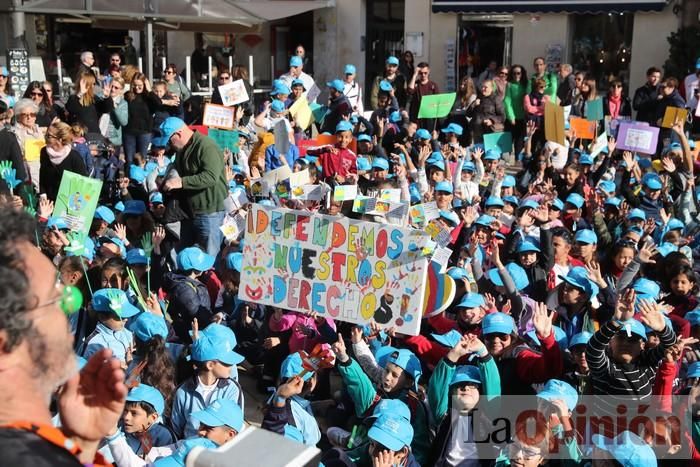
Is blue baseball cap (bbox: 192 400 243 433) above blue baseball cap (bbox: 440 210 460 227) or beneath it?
beneath

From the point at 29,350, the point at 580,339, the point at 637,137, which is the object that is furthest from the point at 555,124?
the point at 29,350

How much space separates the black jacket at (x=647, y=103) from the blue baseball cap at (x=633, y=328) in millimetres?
8250

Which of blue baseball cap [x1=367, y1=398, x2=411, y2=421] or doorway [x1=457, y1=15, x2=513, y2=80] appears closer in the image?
blue baseball cap [x1=367, y1=398, x2=411, y2=421]

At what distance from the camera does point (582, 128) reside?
37.2 feet

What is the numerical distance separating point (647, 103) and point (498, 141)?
288 cm

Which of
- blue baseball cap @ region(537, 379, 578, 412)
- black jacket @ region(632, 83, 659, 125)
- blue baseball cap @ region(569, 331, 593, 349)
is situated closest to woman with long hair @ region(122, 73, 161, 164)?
black jacket @ region(632, 83, 659, 125)

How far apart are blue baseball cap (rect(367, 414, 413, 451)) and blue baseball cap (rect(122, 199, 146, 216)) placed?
409 cm

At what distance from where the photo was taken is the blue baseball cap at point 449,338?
552 cm

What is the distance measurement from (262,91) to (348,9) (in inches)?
144

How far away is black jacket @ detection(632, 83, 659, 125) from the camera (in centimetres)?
1254

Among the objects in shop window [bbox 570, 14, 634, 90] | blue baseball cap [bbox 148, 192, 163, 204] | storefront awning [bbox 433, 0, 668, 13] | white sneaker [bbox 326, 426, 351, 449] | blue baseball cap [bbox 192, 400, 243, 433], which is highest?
storefront awning [bbox 433, 0, 668, 13]

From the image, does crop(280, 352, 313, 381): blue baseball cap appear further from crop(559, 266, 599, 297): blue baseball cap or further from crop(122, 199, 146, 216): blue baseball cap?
crop(122, 199, 146, 216): blue baseball cap

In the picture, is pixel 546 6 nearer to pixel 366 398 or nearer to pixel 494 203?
pixel 494 203

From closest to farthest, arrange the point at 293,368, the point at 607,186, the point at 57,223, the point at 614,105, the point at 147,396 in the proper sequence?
the point at 147,396
the point at 293,368
the point at 57,223
the point at 607,186
the point at 614,105
